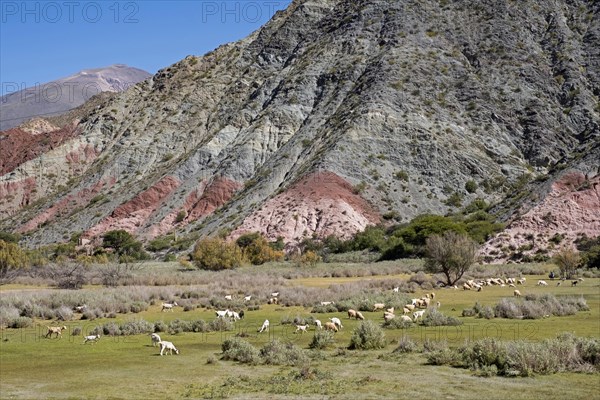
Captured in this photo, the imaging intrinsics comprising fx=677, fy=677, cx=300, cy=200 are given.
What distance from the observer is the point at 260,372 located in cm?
1588

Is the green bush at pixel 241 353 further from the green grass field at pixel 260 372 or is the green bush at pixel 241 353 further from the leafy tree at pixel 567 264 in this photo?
the leafy tree at pixel 567 264

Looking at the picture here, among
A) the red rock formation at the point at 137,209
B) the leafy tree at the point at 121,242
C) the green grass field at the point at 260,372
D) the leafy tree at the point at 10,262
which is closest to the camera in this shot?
the green grass field at the point at 260,372

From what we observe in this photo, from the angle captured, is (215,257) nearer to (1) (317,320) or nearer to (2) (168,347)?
(1) (317,320)

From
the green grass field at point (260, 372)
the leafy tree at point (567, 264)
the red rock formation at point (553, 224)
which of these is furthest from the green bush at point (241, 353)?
the red rock formation at point (553, 224)

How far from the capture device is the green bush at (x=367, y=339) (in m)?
18.9

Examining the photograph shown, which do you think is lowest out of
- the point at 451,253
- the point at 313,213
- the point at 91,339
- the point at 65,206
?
the point at 91,339

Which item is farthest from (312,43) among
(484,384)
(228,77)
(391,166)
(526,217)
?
(484,384)

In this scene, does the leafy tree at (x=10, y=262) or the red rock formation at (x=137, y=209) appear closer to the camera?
the leafy tree at (x=10, y=262)

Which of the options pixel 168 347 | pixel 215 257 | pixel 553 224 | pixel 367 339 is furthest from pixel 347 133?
pixel 168 347

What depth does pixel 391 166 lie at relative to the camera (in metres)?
85.8

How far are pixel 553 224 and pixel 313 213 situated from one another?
1052 inches

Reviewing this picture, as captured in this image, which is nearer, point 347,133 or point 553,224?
point 553,224

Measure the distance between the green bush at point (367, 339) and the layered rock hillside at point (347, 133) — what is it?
181 ft

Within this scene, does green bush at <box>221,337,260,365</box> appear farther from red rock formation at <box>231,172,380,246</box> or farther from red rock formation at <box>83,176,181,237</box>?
red rock formation at <box>83,176,181,237</box>
